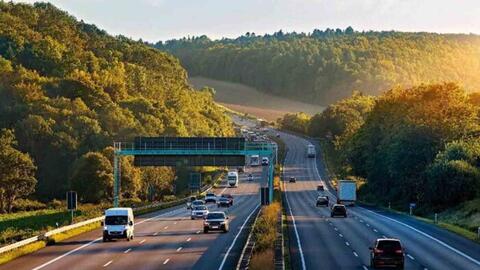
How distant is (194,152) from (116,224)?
140ft

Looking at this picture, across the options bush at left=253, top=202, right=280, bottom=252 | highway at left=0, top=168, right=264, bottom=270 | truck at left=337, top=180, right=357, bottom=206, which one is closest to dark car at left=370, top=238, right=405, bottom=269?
bush at left=253, top=202, right=280, bottom=252

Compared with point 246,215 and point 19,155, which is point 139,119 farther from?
point 246,215

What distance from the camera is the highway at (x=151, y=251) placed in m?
36.9

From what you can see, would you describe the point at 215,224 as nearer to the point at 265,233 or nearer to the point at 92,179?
the point at 265,233

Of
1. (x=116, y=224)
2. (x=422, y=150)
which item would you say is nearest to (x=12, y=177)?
(x=422, y=150)

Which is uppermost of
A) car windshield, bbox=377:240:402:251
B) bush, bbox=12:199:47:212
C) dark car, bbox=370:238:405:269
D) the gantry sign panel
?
the gantry sign panel

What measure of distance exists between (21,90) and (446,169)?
74.0 meters

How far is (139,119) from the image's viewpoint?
139625 millimetres

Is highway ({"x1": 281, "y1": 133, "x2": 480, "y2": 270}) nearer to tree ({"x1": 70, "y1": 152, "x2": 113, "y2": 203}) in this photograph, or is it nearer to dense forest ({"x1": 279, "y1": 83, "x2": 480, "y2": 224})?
dense forest ({"x1": 279, "y1": 83, "x2": 480, "y2": 224})

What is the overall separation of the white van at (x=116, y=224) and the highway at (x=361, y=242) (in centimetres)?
968

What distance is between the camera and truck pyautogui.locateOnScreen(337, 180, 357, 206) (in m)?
96.9

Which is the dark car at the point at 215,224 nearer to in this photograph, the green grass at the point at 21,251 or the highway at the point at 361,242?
the highway at the point at 361,242

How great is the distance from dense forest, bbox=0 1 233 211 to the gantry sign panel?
1183 cm

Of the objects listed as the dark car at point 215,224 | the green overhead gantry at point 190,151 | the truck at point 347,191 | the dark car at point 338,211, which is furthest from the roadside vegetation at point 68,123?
the truck at point 347,191
